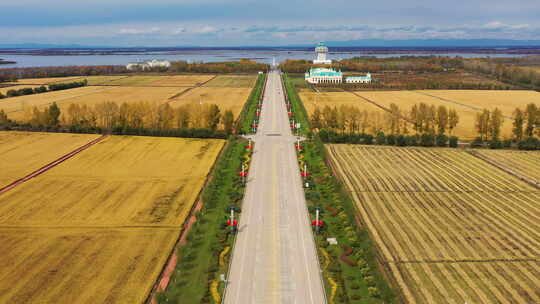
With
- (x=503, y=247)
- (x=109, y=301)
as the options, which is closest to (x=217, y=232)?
(x=109, y=301)

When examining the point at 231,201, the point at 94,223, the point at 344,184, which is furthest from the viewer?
the point at 344,184

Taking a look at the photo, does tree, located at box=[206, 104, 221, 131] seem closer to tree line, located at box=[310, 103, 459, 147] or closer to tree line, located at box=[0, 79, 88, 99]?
tree line, located at box=[310, 103, 459, 147]

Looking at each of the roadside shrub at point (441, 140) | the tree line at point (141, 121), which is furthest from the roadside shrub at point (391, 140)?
the tree line at point (141, 121)

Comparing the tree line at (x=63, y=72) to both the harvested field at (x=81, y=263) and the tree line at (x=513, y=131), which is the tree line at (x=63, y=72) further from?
the tree line at (x=513, y=131)

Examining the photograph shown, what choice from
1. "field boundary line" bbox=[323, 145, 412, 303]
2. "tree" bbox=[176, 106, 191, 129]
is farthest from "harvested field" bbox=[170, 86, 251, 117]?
"field boundary line" bbox=[323, 145, 412, 303]

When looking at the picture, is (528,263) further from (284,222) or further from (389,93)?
(389,93)

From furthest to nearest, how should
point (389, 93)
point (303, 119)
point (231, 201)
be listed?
point (389, 93), point (303, 119), point (231, 201)

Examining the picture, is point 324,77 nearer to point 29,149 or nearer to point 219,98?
point 219,98

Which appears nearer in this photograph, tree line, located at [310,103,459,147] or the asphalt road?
the asphalt road
